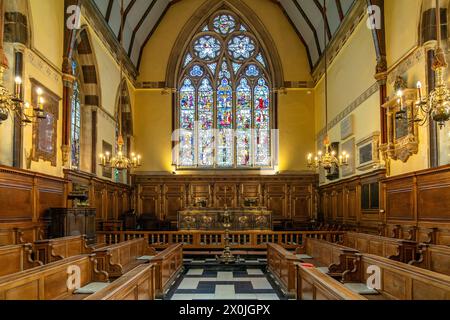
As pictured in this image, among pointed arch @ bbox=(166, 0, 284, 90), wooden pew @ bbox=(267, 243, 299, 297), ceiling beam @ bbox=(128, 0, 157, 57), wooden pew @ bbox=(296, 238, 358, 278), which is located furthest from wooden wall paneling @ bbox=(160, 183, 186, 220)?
wooden pew @ bbox=(296, 238, 358, 278)

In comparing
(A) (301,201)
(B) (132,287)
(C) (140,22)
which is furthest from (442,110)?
(C) (140,22)

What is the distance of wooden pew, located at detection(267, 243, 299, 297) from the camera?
310 inches

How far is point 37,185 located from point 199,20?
1341 cm

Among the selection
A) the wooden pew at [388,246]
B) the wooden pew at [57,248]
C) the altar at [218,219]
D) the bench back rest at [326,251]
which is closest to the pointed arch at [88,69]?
the altar at [218,219]

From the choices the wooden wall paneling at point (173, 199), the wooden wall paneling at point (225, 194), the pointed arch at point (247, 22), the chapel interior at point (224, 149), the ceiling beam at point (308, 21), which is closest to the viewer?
the chapel interior at point (224, 149)

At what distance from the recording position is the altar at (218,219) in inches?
661

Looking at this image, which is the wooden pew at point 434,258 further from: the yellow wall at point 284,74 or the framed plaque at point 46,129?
the framed plaque at point 46,129

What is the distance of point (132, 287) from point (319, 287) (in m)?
2.11

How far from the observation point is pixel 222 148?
2095 centimetres

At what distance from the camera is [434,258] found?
7.09 m

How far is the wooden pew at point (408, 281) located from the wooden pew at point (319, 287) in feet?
2.38

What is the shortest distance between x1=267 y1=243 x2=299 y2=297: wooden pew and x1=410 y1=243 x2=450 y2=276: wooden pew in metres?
1.99

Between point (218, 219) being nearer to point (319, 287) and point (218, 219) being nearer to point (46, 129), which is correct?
point (46, 129)
